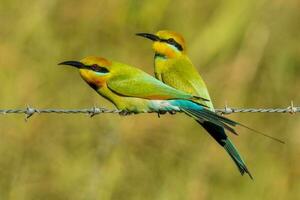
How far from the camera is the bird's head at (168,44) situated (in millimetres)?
5906

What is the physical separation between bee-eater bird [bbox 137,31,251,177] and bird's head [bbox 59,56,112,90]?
0.40m

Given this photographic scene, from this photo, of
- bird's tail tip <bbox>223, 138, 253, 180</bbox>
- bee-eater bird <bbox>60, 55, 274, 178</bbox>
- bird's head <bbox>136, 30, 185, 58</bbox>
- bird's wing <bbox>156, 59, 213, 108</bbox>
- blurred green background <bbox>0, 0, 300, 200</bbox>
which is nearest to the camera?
bee-eater bird <bbox>60, 55, 274, 178</bbox>

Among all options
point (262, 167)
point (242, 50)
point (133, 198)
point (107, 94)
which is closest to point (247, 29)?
point (242, 50)

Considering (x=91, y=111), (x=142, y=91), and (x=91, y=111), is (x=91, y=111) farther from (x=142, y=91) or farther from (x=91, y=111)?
(x=142, y=91)

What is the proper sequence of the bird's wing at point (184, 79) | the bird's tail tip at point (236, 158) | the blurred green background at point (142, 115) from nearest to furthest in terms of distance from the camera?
the bird's tail tip at point (236, 158), the bird's wing at point (184, 79), the blurred green background at point (142, 115)

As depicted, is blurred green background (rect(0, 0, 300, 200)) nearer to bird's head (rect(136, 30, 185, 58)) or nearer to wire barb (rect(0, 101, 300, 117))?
bird's head (rect(136, 30, 185, 58))

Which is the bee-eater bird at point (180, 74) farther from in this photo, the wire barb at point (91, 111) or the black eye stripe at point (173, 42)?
the wire barb at point (91, 111)

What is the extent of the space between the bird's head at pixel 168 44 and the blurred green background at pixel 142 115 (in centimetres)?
104

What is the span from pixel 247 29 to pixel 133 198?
206 centimetres

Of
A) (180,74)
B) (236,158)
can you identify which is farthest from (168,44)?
(236,158)

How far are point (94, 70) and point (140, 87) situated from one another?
25 cm

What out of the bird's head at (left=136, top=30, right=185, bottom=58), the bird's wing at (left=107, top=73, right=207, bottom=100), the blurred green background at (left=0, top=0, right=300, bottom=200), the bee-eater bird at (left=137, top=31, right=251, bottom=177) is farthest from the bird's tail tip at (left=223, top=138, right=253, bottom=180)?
the blurred green background at (left=0, top=0, right=300, bottom=200)

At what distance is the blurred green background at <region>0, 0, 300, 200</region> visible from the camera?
267 inches

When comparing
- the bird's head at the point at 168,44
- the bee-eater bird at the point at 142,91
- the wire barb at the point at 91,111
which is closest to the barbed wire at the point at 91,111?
the wire barb at the point at 91,111
